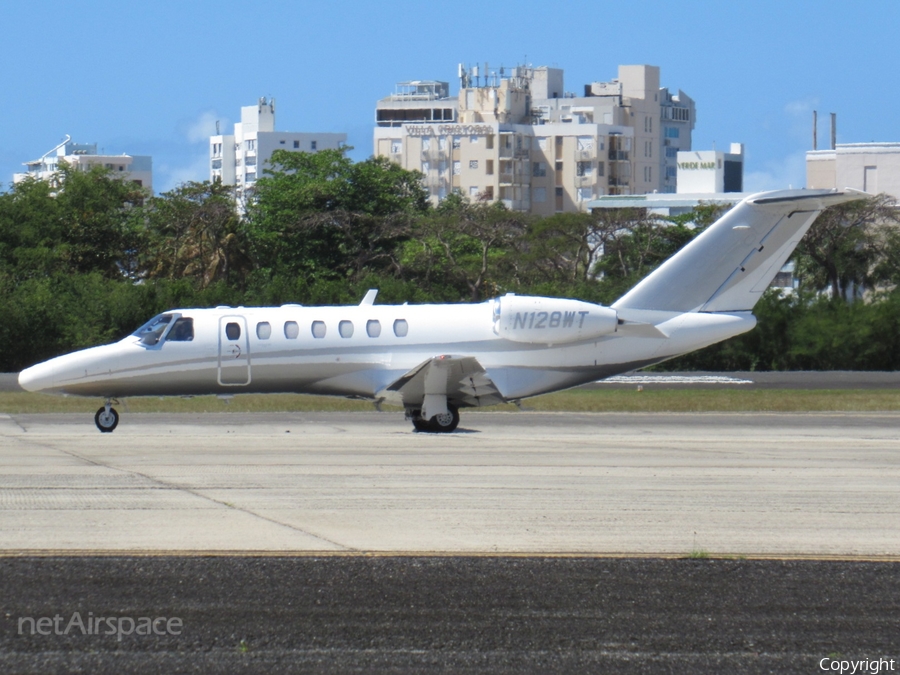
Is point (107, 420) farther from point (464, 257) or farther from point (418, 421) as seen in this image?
point (464, 257)

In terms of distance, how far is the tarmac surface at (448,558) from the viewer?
7129mm

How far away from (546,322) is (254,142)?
170276mm

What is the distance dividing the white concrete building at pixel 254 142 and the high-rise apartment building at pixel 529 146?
33.4 metres

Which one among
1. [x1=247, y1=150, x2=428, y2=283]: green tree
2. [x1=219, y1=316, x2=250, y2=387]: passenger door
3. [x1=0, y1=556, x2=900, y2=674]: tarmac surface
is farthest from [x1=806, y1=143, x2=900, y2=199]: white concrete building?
[x1=0, y1=556, x2=900, y2=674]: tarmac surface

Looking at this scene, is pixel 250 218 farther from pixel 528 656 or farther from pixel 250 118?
pixel 250 118

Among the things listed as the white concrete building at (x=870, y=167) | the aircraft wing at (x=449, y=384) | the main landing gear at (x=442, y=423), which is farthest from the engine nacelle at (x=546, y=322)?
the white concrete building at (x=870, y=167)

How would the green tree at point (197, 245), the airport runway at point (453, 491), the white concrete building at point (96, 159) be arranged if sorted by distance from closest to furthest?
the airport runway at point (453, 491) < the green tree at point (197, 245) < the white concrete building at point (96, 159)

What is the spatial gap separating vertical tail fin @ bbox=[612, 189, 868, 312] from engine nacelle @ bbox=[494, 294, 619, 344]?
848 mm

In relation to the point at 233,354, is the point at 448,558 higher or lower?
lower

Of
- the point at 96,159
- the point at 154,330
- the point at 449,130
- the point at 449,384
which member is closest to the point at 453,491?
the point at 449,384

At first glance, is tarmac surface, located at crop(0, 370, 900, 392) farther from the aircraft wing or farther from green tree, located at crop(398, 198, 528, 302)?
green tree, located at crop(398, 198, 528, 302)

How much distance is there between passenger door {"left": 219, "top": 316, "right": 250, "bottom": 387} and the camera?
2162 cm

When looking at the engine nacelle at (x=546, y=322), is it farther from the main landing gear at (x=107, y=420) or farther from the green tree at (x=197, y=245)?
the green tree at (x=197, y=245)

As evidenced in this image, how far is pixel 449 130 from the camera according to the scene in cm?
14025
